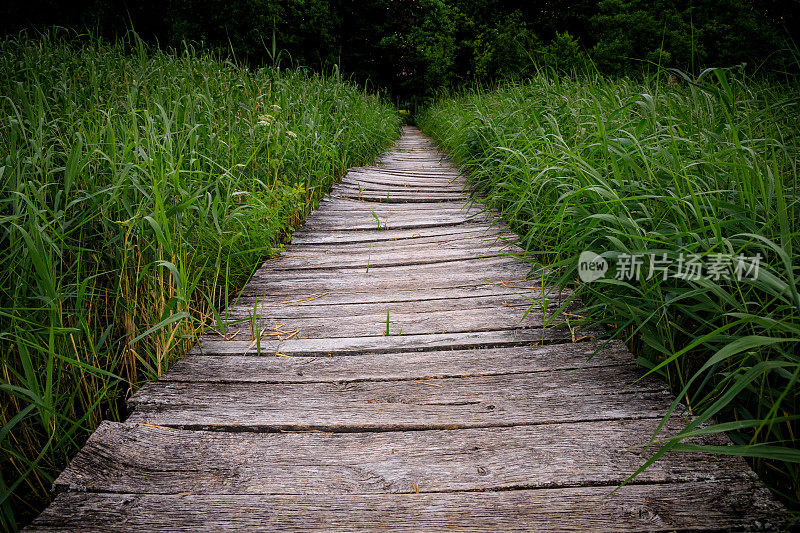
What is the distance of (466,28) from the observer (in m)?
15.7

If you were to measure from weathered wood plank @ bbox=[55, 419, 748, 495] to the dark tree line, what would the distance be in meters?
12.7

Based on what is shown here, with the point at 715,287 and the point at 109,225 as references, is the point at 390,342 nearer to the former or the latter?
the point at 715,287

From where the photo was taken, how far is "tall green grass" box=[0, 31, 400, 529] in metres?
1.25

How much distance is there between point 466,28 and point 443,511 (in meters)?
17.7

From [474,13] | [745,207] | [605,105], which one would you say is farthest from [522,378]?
[474,13]


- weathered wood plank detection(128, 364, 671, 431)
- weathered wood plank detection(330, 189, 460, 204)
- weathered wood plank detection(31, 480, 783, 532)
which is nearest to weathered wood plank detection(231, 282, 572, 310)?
weathered wood plank detection(128, 364, 671, 431)

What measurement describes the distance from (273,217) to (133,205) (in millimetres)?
1009

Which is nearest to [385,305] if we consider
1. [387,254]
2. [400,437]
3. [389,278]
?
[389,278]

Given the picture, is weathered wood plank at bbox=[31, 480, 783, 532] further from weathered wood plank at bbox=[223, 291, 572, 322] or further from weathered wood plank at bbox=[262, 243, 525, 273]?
weathered wood plank at bbox=[262, 243, 525, 273]

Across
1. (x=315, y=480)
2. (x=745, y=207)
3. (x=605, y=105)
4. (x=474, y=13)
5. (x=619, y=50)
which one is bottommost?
(x=315, y=480)

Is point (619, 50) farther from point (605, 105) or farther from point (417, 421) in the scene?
point (417, 421)

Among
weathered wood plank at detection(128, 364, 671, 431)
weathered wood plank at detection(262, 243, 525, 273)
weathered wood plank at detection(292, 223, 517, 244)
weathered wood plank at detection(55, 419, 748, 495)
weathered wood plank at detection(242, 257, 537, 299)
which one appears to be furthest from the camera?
weathered wood plank at detection(292, 223, 517, 244)

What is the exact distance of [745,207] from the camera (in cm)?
131

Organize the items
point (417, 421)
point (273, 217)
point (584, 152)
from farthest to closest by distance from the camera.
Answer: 1. point (273, 217)
2. point (584, 152)
3. point (417, 421)
